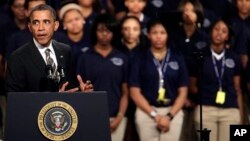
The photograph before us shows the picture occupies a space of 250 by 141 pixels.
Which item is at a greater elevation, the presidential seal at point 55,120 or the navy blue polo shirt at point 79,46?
the navy blue polo shirt at point 79,46

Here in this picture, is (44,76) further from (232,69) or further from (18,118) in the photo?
(232,69)

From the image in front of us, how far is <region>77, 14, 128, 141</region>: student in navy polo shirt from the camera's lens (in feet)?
21.7

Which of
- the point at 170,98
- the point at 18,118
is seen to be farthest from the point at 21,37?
the point at 18,118

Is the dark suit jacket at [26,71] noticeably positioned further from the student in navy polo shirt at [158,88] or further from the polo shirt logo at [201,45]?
the polo shirt logo at [201,45]

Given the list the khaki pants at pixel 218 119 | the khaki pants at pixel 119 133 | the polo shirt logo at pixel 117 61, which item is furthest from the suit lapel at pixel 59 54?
the khaki pants at pixel 218 119

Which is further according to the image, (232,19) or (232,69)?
(232,19)

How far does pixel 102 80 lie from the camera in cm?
660

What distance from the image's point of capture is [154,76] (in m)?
6.64

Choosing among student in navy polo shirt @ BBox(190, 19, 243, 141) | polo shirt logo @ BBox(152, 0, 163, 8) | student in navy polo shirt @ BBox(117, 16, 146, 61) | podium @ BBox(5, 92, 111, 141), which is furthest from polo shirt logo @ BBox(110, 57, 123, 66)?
podium @ BBox(5, 92, 111, 141)

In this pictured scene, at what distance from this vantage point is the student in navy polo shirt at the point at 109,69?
6609 mm

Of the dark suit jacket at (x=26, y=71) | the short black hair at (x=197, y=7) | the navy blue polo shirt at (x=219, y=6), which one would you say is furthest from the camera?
the navy blue polo shirt at (x=219, y=6)

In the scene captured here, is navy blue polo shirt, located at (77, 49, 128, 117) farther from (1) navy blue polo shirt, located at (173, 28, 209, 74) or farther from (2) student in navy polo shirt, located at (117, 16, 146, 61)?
(1) navy blue polo shirt, located at (173, 28, 209, 74)

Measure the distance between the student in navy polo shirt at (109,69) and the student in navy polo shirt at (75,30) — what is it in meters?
0.17

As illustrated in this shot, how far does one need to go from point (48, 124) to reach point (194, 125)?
3299 mm
